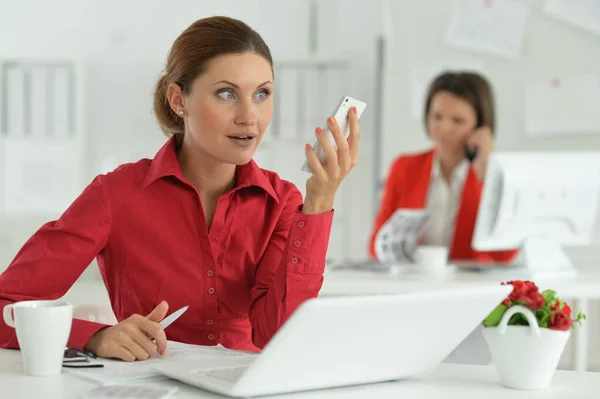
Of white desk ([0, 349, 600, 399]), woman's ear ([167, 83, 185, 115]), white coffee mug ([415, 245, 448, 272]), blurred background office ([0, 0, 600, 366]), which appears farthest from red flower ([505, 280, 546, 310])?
blurred background office ([0, 0, 600, 366])

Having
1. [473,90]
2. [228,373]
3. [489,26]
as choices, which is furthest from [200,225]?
[489,26]

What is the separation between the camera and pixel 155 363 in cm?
123

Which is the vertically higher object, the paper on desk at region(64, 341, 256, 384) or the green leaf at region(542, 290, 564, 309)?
the green leaf at region(542, 290, 564, 309)

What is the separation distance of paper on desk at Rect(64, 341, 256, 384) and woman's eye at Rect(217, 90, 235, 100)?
422 mm

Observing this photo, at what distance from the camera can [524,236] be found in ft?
9.41

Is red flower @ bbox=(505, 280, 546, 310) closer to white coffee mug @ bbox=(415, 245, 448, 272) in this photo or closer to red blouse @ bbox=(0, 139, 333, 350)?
red blouse @ bbox=(0, 139, 333, 350)

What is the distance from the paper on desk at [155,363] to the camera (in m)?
1.14

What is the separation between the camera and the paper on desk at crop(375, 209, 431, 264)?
9.62ft

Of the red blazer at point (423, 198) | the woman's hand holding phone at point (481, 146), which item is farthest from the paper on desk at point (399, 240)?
the woman's hand holding phone at point (481, 146)

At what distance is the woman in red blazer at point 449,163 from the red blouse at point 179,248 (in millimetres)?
1812

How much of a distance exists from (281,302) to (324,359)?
0.41m

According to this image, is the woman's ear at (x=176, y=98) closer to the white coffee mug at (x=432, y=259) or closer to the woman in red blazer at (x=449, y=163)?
the white coffee mug at (x=432, y=259)

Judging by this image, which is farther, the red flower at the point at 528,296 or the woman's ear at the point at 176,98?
the woman's ear at the point at 176,98

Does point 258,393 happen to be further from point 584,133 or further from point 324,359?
point 584,133
